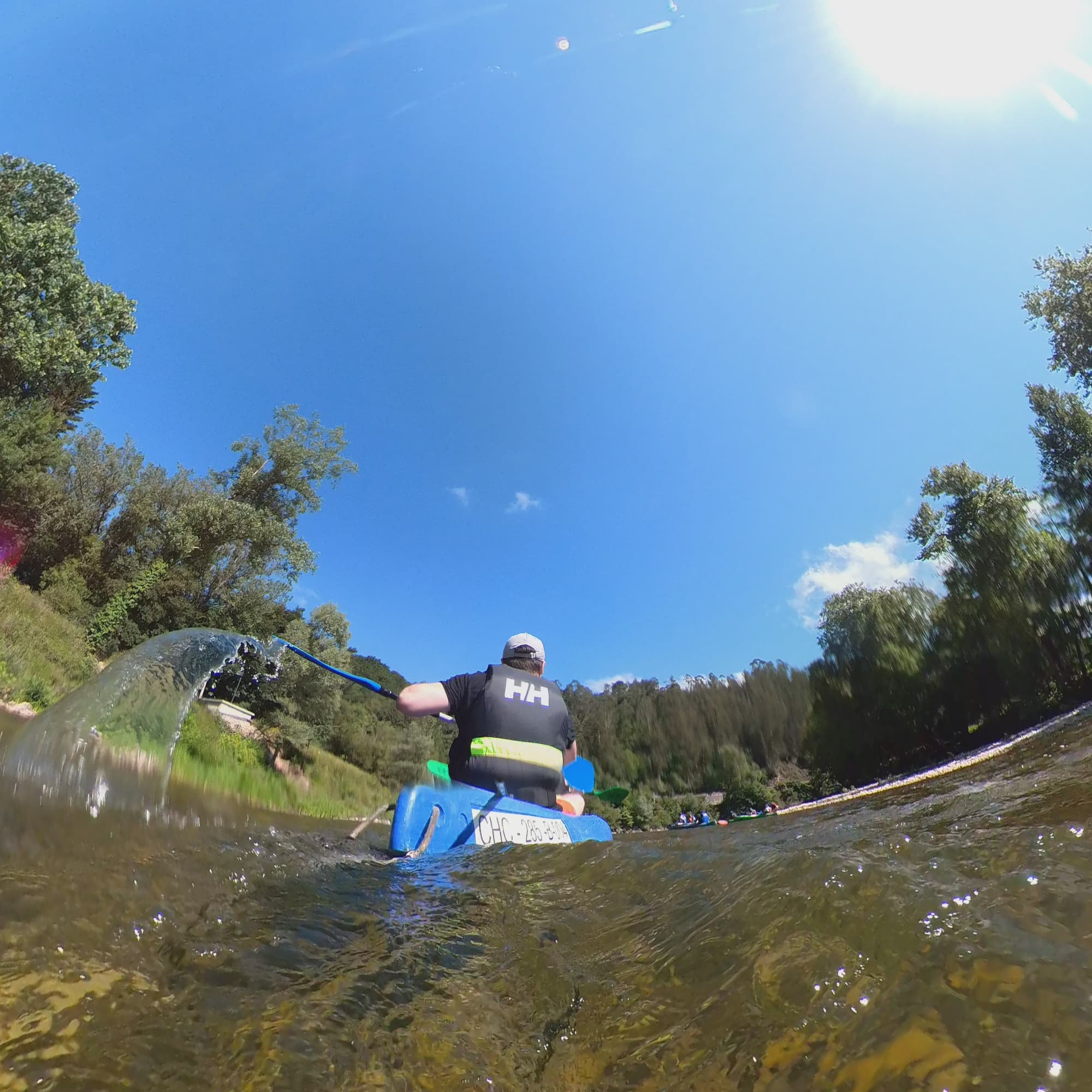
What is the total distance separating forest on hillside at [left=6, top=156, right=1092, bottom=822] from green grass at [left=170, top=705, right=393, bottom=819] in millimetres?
2456

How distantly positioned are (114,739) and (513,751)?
2.74 metres

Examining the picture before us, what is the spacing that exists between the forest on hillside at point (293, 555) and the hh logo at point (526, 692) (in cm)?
2012

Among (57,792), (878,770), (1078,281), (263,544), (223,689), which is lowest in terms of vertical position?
(878,770)

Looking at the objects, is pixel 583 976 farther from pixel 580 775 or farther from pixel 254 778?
pixel 254 778

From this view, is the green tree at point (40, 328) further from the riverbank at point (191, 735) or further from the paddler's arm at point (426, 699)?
the paddler's arm at point (426, 699)

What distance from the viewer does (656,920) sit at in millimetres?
1766

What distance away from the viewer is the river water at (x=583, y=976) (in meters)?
0.91

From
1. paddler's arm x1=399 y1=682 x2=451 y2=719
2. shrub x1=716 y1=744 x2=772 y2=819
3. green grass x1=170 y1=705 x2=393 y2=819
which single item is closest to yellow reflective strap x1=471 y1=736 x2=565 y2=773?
paddler's arm x1=399 y1=682 x2=451 y2=719

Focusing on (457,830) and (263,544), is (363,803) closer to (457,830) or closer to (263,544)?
(263,544)

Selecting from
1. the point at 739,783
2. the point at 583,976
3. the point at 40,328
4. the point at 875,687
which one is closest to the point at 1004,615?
the point at 875,687

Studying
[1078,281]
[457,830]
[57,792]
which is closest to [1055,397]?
[1078,281]

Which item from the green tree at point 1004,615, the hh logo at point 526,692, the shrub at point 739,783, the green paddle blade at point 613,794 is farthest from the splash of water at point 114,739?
the shrub at point 739,783

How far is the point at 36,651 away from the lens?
38.2 ft

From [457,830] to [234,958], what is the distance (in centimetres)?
260
